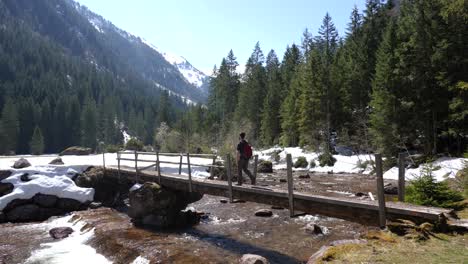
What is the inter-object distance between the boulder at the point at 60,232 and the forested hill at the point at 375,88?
16840 millimetres

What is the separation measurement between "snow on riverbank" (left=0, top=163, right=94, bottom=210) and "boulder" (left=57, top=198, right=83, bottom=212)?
0.20m

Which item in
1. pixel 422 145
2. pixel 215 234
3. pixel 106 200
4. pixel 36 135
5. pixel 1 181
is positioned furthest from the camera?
pixel 36 135

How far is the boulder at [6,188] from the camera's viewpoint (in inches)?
759

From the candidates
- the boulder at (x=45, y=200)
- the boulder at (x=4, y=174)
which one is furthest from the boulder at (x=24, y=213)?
the boulder at (x=4, y=174)

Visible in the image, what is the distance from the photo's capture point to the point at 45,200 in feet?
61.8

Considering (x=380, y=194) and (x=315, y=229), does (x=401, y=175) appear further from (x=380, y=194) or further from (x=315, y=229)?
(x=315, y=229)

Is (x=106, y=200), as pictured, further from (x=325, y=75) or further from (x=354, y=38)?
(x=354, y=38)

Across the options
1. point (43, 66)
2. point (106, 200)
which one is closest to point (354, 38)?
point (106, 200)

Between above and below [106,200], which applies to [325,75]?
above

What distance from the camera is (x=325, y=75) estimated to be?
4516 centimetres

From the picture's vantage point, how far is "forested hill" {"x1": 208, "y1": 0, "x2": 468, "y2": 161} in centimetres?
2683

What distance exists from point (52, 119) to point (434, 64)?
3599 inches

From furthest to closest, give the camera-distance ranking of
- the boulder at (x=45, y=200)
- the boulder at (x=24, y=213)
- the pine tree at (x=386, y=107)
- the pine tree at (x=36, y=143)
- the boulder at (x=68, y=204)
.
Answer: the pine tree at (x=36, y=143), the pine tree at (x=386, y=107), the boulder at (x=68, y=204), the boulder at (x=45, y=200), the boulder at (x=24, y=213)

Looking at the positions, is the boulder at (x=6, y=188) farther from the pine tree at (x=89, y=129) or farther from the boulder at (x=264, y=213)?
the pine tree at (x=89, y=129)
